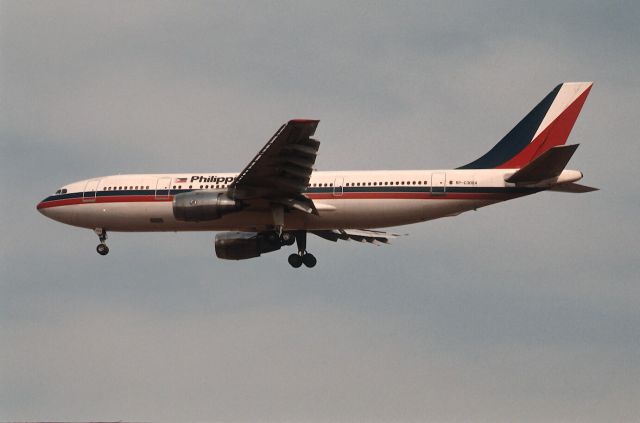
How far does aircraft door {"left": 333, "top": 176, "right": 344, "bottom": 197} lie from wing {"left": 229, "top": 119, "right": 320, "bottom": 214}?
1234 mm

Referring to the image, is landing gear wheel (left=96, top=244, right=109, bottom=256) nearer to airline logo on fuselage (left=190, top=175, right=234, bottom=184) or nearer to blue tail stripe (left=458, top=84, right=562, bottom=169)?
airline logo on fuselage (left=190, top=175, right=234, bottom=184)

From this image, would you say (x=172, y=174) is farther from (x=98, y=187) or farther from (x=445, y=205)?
(x=445, y=205)

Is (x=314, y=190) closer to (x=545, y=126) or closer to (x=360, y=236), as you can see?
(x=360, y=236)

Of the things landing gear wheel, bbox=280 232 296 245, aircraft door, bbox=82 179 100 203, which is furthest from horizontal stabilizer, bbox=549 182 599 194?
aircraft door, bbox=82 179 100 203

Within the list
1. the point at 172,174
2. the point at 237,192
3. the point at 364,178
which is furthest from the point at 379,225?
the point at 172,174

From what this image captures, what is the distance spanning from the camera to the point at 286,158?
53.9 meters

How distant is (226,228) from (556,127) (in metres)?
15.8

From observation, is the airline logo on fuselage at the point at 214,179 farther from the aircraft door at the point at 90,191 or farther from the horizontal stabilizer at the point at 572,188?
the horizontal stabilizer at the point at 572,188

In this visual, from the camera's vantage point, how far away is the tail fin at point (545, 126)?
56.7 meters

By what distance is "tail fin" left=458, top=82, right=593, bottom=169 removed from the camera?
56.7 m

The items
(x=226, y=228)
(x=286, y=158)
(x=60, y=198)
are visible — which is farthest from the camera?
(x=60, y=198)

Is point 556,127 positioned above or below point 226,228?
above

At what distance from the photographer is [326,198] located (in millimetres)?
56438

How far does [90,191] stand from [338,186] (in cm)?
Answer: 1262
